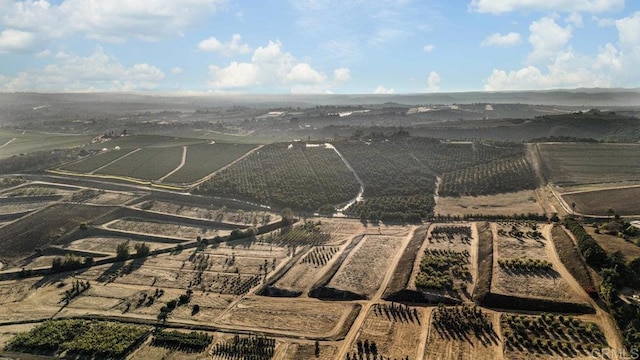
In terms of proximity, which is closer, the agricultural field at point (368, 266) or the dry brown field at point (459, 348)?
the dry brown field at point (459, 348)

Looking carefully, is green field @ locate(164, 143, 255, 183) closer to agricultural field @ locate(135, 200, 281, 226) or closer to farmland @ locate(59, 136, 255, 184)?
farmland @ locate(59, 136, 255, 184)

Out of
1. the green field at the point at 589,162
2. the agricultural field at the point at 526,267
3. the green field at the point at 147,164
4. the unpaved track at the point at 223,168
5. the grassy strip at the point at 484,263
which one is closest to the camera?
the agricultural field at the point at 526,267

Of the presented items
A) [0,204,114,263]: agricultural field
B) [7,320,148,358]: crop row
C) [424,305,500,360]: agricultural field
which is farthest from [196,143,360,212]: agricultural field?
[7,320,148,358]: crop row

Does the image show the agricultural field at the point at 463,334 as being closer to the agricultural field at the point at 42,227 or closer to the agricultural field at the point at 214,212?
the agricultural field at the point at 214,212

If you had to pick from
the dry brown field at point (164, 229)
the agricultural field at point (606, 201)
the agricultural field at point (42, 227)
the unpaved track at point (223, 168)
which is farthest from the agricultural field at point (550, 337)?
the unpaved track at point (223, 168)

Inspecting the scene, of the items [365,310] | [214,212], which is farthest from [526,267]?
[214,212]

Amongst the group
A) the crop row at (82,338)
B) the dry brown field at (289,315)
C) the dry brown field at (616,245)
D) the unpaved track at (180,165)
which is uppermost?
the unpaved track at (180,165)

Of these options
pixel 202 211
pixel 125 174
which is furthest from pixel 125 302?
pixel 125 174
